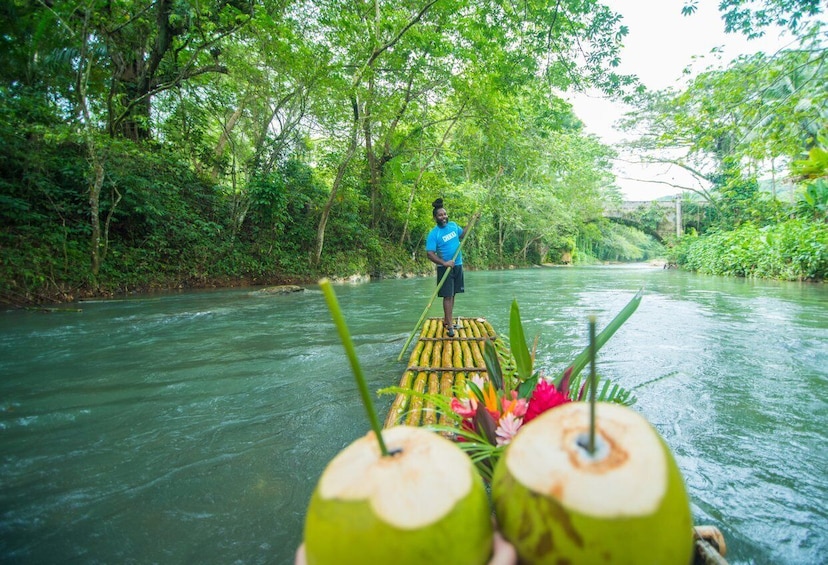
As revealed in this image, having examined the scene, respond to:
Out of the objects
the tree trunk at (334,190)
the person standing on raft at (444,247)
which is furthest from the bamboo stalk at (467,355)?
the tree trunk at (334,190)

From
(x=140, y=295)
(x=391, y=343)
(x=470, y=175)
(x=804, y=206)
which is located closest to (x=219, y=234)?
(x=140, y=295)

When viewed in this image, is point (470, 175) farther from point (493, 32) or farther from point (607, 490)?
point (607, 490)

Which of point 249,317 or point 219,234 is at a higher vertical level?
point 219,234

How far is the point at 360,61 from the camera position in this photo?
32.9ft

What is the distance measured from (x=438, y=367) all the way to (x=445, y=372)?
0.24ft

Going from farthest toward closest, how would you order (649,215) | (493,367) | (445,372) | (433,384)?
1. (649,215)
2. (445,372)
3. (433,384)
4. (493,367)

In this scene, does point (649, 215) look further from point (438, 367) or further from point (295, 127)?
point (438, 367)

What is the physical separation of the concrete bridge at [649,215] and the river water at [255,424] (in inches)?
995

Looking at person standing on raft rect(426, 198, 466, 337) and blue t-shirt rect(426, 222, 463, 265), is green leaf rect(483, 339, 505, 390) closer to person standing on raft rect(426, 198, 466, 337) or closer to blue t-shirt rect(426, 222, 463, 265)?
person standing on raft rect(426, 198, 466, 337)

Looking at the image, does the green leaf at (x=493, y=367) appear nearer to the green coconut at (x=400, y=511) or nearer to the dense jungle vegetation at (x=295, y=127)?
the green coconut at (x=400, y=511)

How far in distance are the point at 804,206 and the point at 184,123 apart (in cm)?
1598

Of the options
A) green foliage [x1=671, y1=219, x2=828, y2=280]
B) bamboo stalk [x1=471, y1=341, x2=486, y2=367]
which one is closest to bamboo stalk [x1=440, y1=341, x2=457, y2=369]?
bamboo stalk [x1=471, y1=341, x2=486, y2=367]

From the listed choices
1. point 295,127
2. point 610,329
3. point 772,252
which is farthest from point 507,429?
point 772,252

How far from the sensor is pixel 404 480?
50 cm
